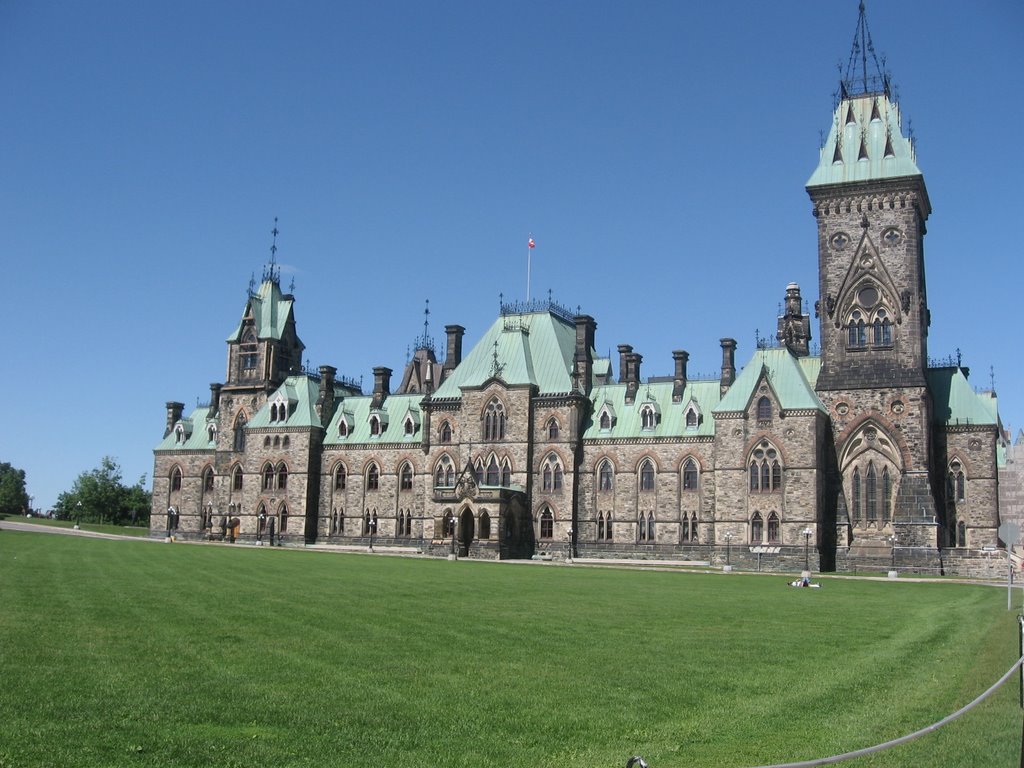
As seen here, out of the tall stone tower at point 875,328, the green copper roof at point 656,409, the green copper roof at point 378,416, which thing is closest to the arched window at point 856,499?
the tall stone tower at point 875,328

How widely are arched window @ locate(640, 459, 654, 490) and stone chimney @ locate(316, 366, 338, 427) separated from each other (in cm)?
2816

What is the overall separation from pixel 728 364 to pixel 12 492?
118m

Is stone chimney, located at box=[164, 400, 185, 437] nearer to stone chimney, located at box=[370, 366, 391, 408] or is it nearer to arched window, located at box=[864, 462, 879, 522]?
stone chimney, located at box=[370, 366, 391, 408]

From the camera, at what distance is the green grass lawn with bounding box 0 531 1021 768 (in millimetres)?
11664

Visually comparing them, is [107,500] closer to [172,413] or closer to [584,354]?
[172,413]

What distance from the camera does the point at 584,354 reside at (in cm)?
7606

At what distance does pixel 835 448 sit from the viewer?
2621 inches

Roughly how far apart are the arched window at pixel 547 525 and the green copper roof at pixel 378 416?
1298 cm

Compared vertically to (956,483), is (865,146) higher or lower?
higher

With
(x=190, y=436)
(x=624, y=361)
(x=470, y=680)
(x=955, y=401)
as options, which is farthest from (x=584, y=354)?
(x=470, y=680)

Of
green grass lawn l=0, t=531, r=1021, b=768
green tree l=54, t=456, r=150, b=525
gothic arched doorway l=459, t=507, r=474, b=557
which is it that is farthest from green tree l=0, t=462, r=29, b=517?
green grass lawn l=0, t=531, r=1021, b=768

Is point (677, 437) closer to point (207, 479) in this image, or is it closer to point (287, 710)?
point (207, 479)

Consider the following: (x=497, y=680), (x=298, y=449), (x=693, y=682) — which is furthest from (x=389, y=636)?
(x=298, y=449)

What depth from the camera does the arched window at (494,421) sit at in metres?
75.4
